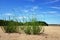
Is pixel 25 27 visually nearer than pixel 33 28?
No

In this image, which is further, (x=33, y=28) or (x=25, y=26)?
(x=25, y=26)

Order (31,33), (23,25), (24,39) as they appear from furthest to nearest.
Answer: (23,25), (31,33), (24,39)

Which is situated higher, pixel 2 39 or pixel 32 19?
pixel 32 19

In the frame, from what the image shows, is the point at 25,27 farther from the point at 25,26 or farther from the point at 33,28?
the point at 33,28

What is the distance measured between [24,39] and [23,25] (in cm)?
391

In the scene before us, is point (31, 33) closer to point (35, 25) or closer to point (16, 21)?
point (35, 25)

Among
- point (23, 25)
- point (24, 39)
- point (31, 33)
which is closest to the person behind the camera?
point (24, 39)

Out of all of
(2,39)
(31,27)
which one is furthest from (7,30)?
(2,39)

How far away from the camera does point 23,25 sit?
46.0 ft

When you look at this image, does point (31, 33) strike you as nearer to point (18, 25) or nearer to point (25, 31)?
point (25, 31)

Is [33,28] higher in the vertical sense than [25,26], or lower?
lower

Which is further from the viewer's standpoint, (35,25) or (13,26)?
(13,26)

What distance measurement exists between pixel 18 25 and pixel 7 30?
0.96 m

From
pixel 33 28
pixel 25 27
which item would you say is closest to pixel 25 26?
pixel 25 27
